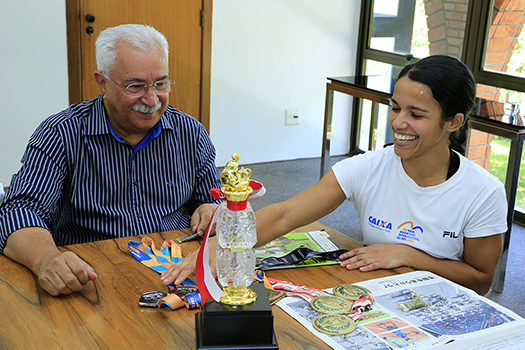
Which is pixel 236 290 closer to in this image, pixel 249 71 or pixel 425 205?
pixel 425 205

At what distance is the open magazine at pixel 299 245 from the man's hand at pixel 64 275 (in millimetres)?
413

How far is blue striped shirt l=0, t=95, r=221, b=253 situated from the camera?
1.71 metres

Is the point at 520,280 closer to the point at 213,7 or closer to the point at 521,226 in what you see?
the point at 521,226

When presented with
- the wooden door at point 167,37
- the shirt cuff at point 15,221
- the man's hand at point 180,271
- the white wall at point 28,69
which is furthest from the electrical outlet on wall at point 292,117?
the man's hand at point 180,271

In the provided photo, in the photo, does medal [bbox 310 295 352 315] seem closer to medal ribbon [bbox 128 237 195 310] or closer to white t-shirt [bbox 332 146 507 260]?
medal ribbon [bbox 128 237 195 310]

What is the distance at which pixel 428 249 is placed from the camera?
158cm

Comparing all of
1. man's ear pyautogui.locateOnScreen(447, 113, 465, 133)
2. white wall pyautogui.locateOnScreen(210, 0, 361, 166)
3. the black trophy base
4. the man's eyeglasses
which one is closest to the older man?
the man's eyeglasses

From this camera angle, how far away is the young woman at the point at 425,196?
5.15 ft

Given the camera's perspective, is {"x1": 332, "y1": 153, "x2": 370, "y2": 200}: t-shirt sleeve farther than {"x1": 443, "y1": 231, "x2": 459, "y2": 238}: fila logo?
Yes

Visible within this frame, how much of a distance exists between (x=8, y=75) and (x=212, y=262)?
2.90 meters

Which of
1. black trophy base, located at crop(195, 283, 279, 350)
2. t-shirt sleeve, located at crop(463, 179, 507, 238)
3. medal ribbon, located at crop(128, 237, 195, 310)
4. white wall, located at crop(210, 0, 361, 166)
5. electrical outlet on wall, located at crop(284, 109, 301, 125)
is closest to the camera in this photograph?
black trophy base, located at crop(195, 283, 279, 350)

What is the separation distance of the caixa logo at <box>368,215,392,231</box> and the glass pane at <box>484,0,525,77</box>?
2564 millimetres

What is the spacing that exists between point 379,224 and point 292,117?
323 centimetres

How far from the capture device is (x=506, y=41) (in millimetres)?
3832
